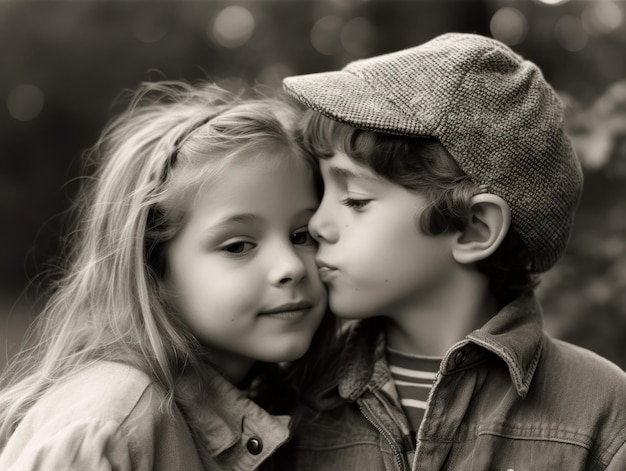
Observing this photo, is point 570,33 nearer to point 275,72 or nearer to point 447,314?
point 447,314

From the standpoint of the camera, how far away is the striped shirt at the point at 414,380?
2400mm

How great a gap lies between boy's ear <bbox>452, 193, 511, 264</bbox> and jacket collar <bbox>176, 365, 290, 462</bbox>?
27.8 inches

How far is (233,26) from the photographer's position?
6.04 m

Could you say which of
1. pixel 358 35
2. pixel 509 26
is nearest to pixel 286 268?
pixel 509 26

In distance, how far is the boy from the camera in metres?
2.20

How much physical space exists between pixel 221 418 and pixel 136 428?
0.35 meters

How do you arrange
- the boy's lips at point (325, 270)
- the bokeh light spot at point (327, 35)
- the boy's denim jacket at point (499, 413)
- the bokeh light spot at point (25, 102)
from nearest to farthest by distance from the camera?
the boy's denim jacket at point (499, 413) → the boy's lips at point (325, 270) → the bokeh light spot at point (327, 35) → the bokeh light spot at point (25, 102)

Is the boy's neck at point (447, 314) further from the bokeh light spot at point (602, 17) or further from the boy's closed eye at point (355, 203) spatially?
the bokeh light spot at point (602, 17)

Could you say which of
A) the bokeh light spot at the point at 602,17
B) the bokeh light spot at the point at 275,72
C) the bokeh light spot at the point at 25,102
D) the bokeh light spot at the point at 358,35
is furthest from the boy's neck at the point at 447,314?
the bokeh light spot at the point at 25,102

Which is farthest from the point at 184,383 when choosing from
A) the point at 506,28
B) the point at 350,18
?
the point at 350,18

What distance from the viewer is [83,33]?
6758 mm

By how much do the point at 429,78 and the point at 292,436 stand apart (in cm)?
114

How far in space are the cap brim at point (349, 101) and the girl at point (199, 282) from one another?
0.19 m

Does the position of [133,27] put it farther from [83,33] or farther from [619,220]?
[619,220]
